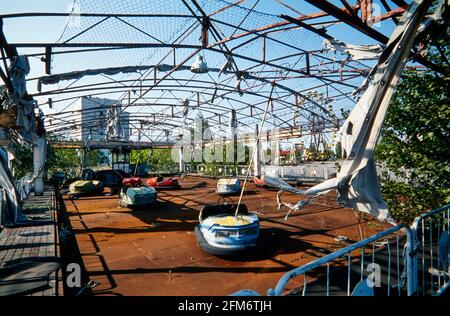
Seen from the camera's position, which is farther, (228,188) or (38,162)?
(228,188)

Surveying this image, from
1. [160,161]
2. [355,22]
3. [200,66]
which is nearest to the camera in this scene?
[355,22]

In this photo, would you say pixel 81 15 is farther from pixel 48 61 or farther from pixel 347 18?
pixel 347 18

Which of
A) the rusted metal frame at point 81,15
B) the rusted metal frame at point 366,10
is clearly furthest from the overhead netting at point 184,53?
the rusted metal frame at point 366,10

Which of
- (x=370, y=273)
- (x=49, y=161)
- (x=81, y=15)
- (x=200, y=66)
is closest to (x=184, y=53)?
(x=200, y=66)

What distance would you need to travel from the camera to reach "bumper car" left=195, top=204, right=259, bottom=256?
18.1 ft

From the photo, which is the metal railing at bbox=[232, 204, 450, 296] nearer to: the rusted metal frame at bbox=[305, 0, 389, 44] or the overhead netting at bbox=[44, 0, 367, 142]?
the rusted metal frame at bbox=[305, 0, 389, 44]

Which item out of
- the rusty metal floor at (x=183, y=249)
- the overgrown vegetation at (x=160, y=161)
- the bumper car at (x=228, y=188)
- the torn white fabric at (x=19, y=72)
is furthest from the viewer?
the overgrown vegetation at (x=160, y=161)

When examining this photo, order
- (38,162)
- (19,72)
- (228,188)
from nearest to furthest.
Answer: (19,72)
(38,162)
(228,188)

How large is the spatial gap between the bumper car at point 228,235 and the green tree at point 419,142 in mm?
2844

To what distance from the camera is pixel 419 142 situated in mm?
4465

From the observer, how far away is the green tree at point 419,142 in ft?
14.0

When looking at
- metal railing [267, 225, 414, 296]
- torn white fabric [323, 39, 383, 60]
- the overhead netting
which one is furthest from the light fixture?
metal railing [267, 225, 414, 296]

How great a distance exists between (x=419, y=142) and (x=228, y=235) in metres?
4.02

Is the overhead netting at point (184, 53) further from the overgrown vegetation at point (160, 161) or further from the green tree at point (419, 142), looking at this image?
the overgrown vegetation at point (160, 161)
